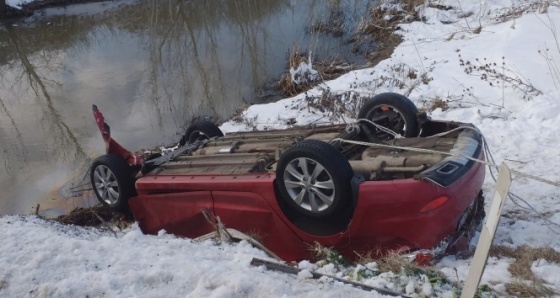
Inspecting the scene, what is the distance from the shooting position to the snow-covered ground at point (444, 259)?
2.99 metres

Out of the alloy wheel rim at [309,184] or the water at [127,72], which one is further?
the water at [127,72]

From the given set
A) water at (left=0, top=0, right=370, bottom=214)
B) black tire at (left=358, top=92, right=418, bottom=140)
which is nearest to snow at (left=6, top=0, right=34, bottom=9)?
water at (left=0, top=0, right=370, bottom=214)

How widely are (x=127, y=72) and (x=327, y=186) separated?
9.89 meters

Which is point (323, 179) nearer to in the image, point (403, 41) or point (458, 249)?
point (458, 249)

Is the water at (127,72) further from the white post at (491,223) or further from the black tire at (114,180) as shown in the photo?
the white post at (491,223)

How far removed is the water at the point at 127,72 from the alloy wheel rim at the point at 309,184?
15.1 ft

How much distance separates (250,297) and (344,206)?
1.16 m

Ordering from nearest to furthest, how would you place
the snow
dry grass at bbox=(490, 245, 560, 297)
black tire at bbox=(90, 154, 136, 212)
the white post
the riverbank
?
the white post < dry grass at bbox=(490, 245, 560, 297) < black tire at bbox=(90, 154, 136, 212) < the riverbank < the snow

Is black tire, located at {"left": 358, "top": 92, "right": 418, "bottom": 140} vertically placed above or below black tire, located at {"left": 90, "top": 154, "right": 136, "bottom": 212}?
above

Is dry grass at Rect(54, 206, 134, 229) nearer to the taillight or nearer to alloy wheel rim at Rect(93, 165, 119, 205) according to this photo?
alloy wheel rim at Rect(93, 165, 119, 205)

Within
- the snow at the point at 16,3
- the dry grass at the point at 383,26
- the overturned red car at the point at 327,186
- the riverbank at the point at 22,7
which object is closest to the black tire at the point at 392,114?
the overturned red car at the point at 327,186

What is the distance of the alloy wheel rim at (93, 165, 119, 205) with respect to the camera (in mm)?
5246

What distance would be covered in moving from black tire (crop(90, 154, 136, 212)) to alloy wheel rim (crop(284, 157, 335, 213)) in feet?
6.73

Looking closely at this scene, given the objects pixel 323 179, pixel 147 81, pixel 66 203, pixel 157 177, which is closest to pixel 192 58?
pixel 147 81
